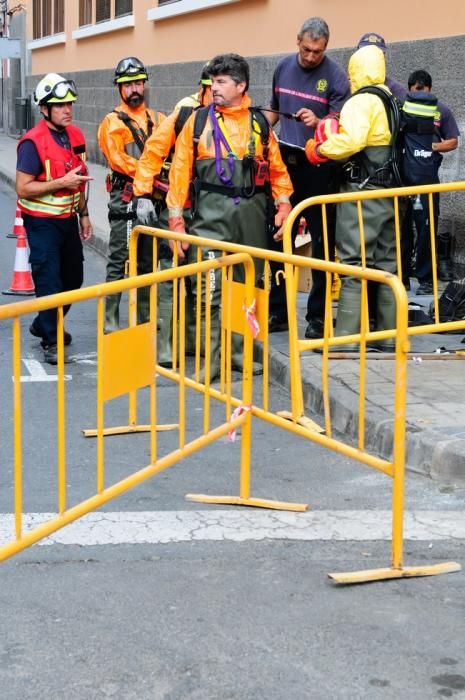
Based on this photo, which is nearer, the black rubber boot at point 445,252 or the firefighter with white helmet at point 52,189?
the firefighter with white helmet at point 52,189

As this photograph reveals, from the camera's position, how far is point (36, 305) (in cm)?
396

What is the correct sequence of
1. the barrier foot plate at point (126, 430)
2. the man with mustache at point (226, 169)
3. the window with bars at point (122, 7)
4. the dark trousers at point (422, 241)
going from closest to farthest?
the barrier foot plate at point (126, 430)
the man with mustache at point (226, 169)
the dark trousers at point (422, 241)
the window with bars at point (122, 7)

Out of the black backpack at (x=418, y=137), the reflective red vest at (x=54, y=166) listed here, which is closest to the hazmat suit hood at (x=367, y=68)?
the black backpack at (x=418, y=137)

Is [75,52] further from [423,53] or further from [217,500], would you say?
[217,500]

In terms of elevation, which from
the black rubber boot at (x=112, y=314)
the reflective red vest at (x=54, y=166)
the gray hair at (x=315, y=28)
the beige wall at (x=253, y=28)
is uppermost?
A: the beige wall at (x=253, y=28)

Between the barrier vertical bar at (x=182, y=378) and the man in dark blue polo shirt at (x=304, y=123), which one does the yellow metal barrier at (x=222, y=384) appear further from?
the man in dark blue polo shirt at (x=304, y=123)

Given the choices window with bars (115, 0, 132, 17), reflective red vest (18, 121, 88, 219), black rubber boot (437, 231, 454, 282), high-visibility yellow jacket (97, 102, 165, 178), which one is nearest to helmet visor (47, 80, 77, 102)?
reflective red vest (18, 121, 88, 219)

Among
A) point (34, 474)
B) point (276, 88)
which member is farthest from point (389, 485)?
point (276, 88)

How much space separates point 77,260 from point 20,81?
31.2 meters

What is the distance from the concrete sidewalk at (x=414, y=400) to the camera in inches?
232

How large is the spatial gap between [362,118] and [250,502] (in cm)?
323

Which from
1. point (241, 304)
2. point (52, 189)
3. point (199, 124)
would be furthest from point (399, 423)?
point (52, 189)

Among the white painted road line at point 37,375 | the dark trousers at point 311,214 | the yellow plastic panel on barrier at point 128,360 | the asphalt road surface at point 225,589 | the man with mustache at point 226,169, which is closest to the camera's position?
the asphalt road surface at point 225,589

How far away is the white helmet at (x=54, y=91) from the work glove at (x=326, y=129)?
162cm
